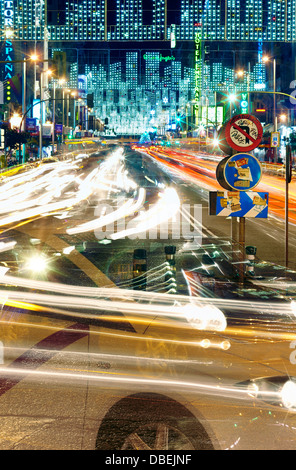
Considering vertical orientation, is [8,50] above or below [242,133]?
above

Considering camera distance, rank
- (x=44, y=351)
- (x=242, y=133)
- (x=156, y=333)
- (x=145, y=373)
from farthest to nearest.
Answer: (x=242, y=133)
(x=156, y=333)
(x=44, y=351)
(x=145, y=373)

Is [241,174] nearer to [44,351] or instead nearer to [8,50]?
[44,351]

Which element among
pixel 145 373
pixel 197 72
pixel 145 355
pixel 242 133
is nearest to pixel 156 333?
pixel 145 355

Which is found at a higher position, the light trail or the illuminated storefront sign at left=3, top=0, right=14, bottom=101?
the illuminated storefront sign at left=3, top=0, right=14, bottom=101

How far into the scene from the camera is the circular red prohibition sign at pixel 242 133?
11.6 meters

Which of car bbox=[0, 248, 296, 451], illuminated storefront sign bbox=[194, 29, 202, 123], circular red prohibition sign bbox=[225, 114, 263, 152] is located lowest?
car bbox=[0, 248, 296, 451]

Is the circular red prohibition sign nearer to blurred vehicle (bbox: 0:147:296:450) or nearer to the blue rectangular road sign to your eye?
the blue rectangular road sign

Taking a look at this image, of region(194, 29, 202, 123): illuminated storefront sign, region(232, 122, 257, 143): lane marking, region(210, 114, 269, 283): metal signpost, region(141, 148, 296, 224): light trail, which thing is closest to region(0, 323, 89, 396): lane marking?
region(210, 114, 269, 283): metal signpost

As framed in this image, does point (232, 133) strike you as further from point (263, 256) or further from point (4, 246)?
point (4, 246)

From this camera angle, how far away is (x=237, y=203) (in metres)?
11.6

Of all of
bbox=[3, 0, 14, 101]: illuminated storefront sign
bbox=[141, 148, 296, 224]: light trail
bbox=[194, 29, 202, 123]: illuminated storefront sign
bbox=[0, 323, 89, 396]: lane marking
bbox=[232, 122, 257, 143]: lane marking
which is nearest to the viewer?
bbox=[0, 323, 89, 396]: lane marking

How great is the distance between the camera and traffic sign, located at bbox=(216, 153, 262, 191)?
11648mm

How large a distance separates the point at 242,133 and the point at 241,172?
709 millimetres

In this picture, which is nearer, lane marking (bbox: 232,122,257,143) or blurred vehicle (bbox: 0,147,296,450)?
blurred vehicle (bbox: 0,147,296,450)
